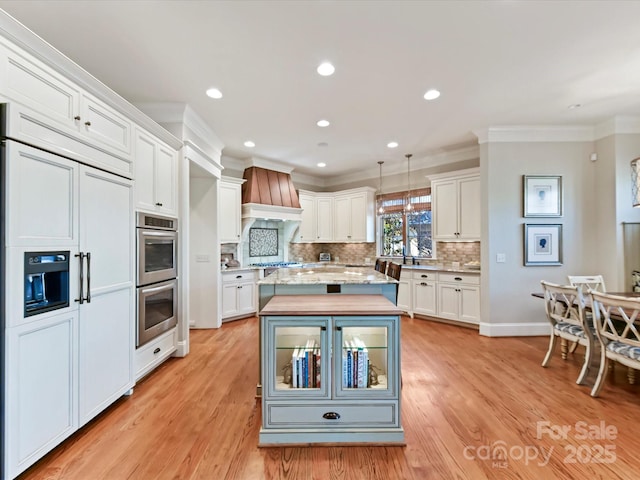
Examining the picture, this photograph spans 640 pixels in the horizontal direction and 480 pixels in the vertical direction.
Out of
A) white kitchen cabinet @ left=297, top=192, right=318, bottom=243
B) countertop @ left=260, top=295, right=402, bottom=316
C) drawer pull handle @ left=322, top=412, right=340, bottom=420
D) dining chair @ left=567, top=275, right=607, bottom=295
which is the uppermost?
white kitchen cabinet @ left=297, top=192, right=318, bottom=243

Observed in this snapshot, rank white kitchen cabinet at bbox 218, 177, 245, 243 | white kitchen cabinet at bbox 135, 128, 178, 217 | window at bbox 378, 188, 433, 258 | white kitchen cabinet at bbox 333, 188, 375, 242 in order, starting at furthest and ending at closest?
white kitchen cabinet at bbox 333, 188, 375, 242, window at bbox 378, 188, 433, 258, white kitchen cabinet at bbox 218, 177, 245, 243, white kitchen cabinet at bbox 135, 128, 178, 217

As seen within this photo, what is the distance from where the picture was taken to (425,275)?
5027 millimetres

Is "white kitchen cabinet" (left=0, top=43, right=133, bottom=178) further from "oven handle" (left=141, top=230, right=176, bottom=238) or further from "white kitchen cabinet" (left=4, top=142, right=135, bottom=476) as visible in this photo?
"oven handle" (left=141, top=230, right=176, bottom=238)

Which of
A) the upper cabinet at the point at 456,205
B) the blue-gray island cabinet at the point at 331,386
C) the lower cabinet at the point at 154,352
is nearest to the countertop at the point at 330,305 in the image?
the blue-gray island cabinet at the point at 331,386

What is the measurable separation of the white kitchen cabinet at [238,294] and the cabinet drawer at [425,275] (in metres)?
2.87

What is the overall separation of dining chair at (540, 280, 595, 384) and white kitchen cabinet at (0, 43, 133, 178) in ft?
13.7

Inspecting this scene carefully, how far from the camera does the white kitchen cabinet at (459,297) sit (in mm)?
4430

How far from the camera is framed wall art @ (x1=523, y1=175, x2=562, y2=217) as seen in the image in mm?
4094

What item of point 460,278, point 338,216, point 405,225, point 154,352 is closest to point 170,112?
point 154,352

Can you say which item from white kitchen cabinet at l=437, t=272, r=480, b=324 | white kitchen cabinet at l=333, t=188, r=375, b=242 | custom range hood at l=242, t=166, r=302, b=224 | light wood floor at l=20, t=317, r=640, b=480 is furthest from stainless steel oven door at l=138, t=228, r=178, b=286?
white kitchen cabinet at l=437, t=272, r=480, b=324

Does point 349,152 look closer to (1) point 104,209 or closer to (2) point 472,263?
(2) point 472,263

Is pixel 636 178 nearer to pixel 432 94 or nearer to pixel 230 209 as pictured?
pixel 432 94

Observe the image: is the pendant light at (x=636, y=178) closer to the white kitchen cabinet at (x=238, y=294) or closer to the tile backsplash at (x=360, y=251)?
the tile backsplash at (x=360, y=251)

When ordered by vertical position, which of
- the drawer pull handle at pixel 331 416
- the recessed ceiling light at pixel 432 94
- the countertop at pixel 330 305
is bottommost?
the drawer pull handle at pixel 331 416
